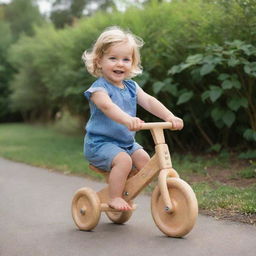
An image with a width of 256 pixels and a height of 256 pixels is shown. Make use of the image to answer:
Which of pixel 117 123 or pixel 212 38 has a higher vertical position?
pixel 212 38

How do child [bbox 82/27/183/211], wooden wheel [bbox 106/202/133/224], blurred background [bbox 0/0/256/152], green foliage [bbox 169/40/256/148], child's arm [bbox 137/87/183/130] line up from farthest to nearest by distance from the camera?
1. blurred background [bbox 0/0/256/152]
2. green foliage [bbox 169/40/256/148]
3. wooden wheel [bbox 106/202/133/224]
4. child [bbox 82/27/183/211]
5. child's arm [bbox 137/87/183/130]

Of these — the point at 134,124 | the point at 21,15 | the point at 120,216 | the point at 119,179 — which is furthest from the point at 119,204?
the point at 21,15

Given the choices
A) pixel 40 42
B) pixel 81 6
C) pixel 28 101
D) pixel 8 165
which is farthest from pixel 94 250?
pixel 81 6

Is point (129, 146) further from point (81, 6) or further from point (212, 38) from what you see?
point (81, 6)

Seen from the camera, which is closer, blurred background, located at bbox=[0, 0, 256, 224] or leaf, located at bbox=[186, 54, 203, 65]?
blurred background, located at bbox=[0, 0, 256, 224]

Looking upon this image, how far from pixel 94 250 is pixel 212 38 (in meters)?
4.63

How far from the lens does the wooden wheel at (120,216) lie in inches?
168

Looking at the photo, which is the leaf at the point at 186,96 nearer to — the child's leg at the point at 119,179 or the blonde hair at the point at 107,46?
the blonde hair at the point at 107,46

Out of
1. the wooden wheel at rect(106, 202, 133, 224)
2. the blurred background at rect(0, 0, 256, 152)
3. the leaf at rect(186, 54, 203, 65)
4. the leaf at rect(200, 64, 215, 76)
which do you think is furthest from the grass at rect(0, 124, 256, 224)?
the leaf at rect(186, 54, 203, 65)

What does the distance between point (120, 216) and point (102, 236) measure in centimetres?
42

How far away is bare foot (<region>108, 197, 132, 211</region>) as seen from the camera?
3.85 metres

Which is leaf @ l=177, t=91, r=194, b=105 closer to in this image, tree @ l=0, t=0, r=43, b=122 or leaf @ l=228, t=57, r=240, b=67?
leaf @ l=228, t=57, r=240, b=67

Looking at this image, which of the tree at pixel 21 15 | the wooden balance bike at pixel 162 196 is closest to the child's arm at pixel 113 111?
the wooden balance bike at pixel 162 196

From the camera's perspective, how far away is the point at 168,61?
8016 millimetres
